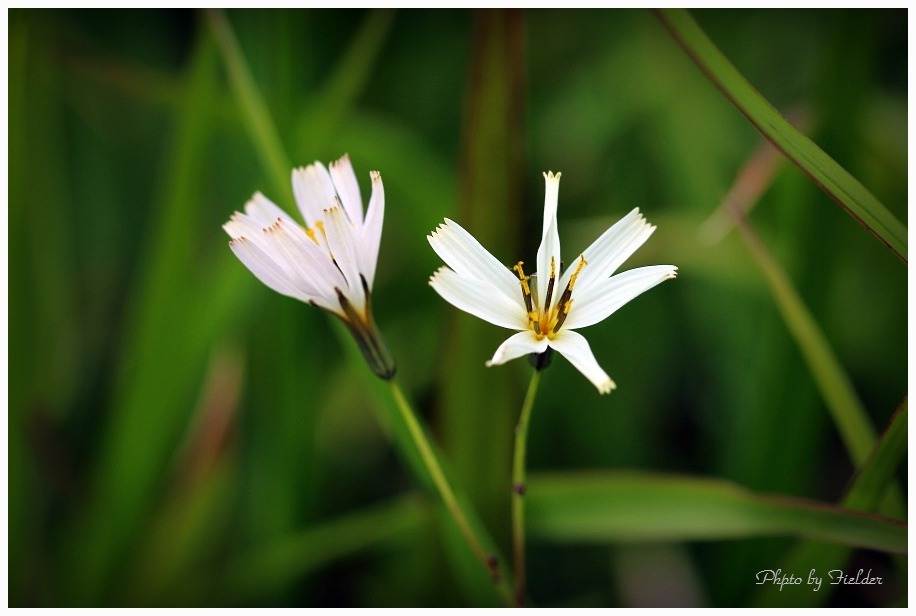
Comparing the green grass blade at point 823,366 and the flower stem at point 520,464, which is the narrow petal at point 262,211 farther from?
the green grass blade at point 823,366

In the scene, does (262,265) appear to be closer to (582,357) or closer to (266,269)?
(266,269)

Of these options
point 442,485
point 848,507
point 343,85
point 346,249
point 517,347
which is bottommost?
point 848,507

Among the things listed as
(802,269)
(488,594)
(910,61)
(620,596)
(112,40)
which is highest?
(112,40)

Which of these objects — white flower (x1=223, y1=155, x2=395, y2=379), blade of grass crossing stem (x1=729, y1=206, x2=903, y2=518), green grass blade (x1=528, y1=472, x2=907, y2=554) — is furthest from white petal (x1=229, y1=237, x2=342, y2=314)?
blade of grass crossing stem (x1=729, y1=206, x2=903, y2=518)

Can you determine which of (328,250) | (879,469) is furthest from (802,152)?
(328,250)

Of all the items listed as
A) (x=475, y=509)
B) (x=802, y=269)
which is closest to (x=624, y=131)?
(x=802, y=269)

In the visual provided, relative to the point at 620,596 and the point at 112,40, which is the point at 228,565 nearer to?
the point at 620,596
